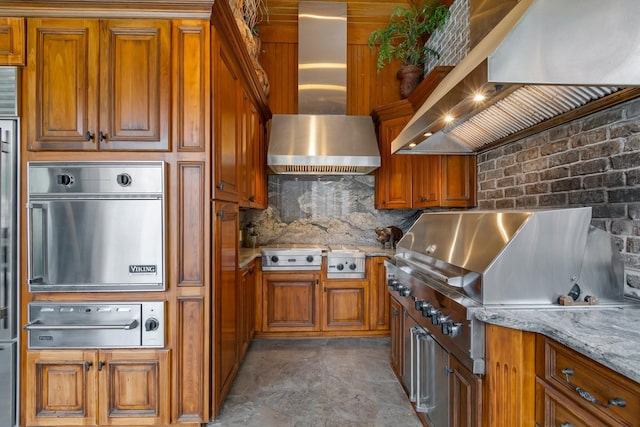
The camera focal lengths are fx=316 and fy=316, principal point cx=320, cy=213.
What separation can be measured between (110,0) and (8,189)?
45.5 inches

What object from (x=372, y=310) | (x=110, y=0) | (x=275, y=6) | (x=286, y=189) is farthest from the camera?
(x=286, y=189)

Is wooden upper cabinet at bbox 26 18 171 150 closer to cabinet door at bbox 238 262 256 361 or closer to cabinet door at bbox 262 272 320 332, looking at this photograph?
cabinet door at bbox 238 262 256 361

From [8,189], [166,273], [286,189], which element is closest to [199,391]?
[166,273]

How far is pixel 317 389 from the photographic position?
7.53 feet

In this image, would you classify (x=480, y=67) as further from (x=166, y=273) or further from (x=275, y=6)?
(x=275, y=6)

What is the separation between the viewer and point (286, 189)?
3.80m

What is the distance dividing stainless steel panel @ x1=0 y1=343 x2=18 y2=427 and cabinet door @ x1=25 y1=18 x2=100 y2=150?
1.11m

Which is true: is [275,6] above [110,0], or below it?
above

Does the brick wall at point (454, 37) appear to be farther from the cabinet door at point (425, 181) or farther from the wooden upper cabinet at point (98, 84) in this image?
the wooden upper cabinet at point (98, 84)

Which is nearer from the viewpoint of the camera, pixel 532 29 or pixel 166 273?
pixel 532 29

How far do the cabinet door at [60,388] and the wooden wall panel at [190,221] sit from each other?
67cm

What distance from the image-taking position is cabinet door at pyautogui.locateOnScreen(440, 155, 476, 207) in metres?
2.69

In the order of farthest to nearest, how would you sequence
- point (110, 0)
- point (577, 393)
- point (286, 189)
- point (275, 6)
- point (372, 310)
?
point (286, 189) → point (275, 6) → point (372, 310) → point (110, 0) → point (577, 393)

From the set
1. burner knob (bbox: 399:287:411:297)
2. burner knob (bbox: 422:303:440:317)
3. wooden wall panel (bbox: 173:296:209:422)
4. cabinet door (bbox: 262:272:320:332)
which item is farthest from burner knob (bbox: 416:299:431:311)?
cabinet door (bbox: 262:272:320:332)
